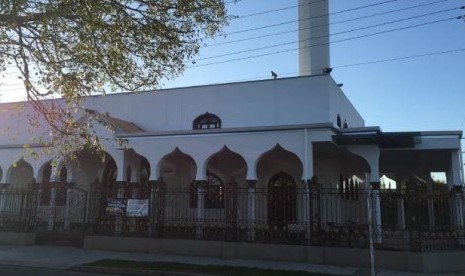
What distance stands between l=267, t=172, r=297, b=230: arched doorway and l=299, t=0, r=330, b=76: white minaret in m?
11.0

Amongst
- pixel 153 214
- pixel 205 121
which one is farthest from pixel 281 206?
pixel 205 121

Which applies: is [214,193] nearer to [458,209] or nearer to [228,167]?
[228,167]

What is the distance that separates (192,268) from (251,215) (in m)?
3.80

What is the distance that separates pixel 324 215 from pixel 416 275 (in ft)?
18.5

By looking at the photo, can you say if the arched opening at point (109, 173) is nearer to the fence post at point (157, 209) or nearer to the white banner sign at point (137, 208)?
the white banner sign at point (137, 208)

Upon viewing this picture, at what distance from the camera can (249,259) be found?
16.0 meters

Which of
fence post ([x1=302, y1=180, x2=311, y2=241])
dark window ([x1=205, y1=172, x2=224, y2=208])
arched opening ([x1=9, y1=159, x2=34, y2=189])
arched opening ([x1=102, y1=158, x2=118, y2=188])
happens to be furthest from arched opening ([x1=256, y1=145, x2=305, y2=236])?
arched opening ([x1=9, y1=159, x2=34, y2=189])

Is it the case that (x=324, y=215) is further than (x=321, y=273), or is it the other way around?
(x=324, y=215)

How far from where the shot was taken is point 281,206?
17781mm

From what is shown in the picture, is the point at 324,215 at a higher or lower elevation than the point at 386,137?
lower

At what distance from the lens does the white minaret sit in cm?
2764

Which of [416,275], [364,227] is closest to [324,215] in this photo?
[364,227]

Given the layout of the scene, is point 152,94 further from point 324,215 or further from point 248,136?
point 324,215

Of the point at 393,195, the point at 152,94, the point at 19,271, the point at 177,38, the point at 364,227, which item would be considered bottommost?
the point at 19,271
